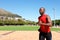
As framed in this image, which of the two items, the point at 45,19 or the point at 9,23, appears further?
the point at 9,23

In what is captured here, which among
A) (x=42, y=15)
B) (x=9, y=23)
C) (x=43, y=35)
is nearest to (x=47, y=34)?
(x=43, y=35)

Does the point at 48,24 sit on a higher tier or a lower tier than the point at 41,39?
higher

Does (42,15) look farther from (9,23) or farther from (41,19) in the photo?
(9,23)

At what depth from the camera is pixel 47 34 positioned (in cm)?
670

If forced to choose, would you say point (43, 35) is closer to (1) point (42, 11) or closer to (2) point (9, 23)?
(1) point (42, 11)

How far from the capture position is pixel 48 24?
648 centimetres

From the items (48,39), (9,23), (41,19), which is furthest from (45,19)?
(9,23)

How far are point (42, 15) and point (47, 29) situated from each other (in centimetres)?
44

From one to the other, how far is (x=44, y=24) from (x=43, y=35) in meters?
0.43

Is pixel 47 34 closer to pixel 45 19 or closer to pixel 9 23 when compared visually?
pixel 45 19

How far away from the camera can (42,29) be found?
21.8 feet

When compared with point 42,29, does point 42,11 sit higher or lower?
higher

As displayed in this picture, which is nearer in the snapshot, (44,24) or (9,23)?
(44,24)

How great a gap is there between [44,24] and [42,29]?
0.21 metres
